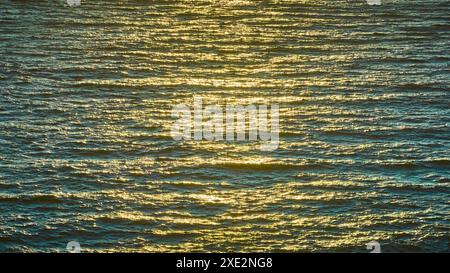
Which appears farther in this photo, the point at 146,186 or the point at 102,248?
the point at 146,186

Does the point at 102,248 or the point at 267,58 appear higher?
the point at 267,58

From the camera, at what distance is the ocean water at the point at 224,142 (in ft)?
38.4

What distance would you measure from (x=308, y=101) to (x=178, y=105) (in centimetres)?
213

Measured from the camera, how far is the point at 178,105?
1533 cm

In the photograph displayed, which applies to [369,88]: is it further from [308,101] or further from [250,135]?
[250,135]

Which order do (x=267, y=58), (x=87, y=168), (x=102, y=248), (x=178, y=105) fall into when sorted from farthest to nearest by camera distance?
(x=267, y=58)
(x=178, y=105)
(x=87, y=168)
(x=102, y=248)

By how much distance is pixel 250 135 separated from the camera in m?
14.2

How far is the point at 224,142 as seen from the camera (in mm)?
14016

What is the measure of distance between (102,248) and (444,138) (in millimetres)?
5767

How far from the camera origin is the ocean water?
11.7 m

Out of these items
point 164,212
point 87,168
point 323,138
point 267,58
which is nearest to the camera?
point 164,212

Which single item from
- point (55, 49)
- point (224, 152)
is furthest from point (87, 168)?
point (55, 49)

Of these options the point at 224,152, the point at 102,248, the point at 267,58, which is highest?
the point at 267,58

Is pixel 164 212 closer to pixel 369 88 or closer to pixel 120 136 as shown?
pixel 120 136
